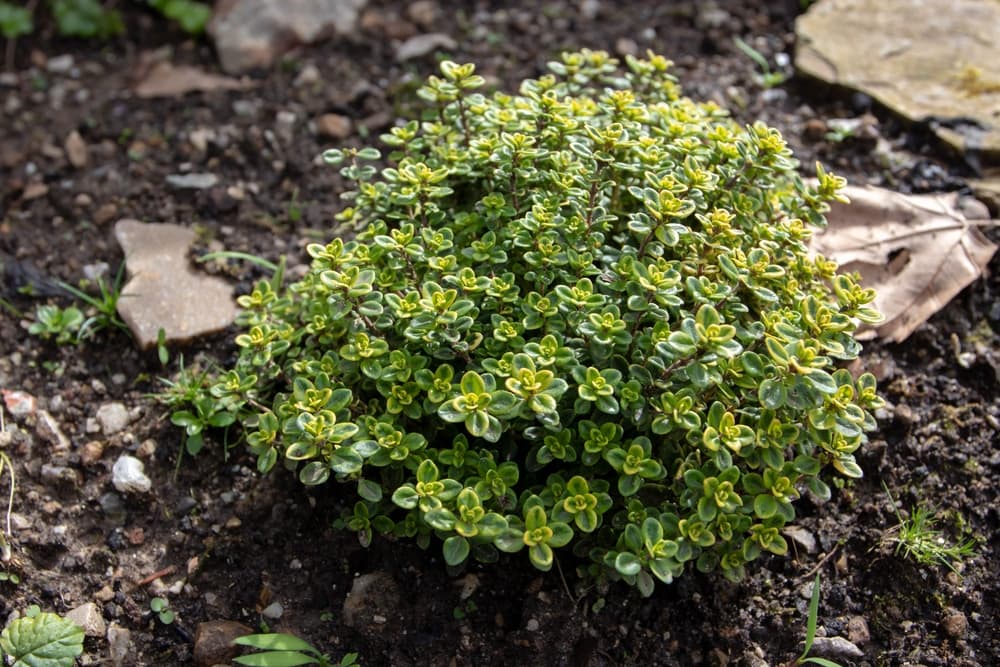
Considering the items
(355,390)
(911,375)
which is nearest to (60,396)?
(355,390)

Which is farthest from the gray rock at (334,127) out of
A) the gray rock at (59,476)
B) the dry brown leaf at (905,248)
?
the dry brown leaf at (905,248)

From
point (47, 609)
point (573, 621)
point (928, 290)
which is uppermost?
point (928, 290)

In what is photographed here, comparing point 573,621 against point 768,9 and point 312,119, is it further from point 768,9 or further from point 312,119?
point 768,9

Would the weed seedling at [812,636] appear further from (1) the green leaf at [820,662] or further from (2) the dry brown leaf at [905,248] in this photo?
(2) the dry brown leaf at [905,248]

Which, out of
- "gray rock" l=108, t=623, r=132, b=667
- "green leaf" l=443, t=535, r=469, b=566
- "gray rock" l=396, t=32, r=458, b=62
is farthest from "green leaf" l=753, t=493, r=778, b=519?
"gray rock" l=396, t=32, r=458, b=62

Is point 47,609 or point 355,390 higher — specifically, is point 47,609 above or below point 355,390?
below
